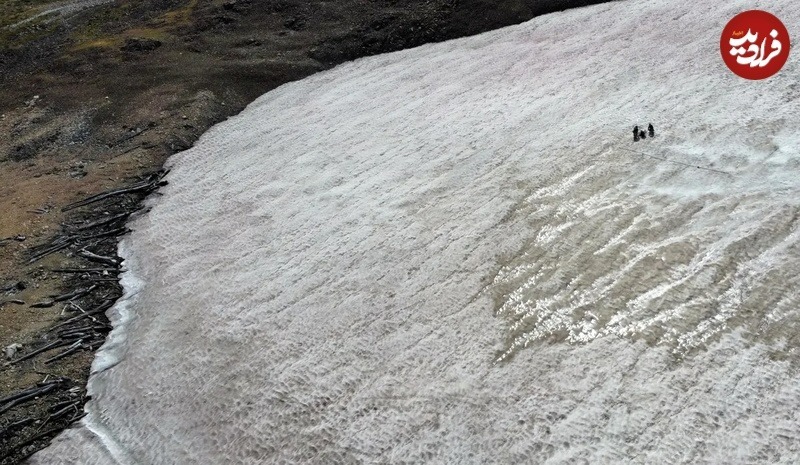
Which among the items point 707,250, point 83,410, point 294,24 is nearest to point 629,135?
point 707,250

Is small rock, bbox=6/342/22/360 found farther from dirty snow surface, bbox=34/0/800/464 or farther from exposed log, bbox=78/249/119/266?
exposed log, bbox=78/249/119/266

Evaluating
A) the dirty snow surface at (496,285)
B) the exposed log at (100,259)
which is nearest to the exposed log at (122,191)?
the dirty snow surface at (496,285)

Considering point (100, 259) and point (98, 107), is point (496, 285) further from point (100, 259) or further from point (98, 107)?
point (98, 107)

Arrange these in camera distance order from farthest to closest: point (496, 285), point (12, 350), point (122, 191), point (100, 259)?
point (122, 191) < point (100, 259) < point (12, 350) < point (496, 285)

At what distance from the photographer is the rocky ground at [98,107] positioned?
6.76m

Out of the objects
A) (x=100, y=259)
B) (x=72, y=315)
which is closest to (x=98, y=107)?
(x=100, y=259)

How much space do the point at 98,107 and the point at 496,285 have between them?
8.99 meters

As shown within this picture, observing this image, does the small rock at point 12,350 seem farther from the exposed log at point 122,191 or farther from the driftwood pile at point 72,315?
the exposed log at point 122,191

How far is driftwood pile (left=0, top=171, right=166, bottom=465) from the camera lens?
5984 mm

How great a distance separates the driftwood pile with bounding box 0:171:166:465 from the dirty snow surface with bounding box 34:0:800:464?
0.75 feet

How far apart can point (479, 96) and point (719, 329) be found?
530 centimetres

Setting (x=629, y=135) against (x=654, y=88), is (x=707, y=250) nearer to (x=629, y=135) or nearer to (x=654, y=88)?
(x=629, y=135)

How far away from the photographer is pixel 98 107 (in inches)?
467

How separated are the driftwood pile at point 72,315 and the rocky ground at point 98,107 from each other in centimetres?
1
